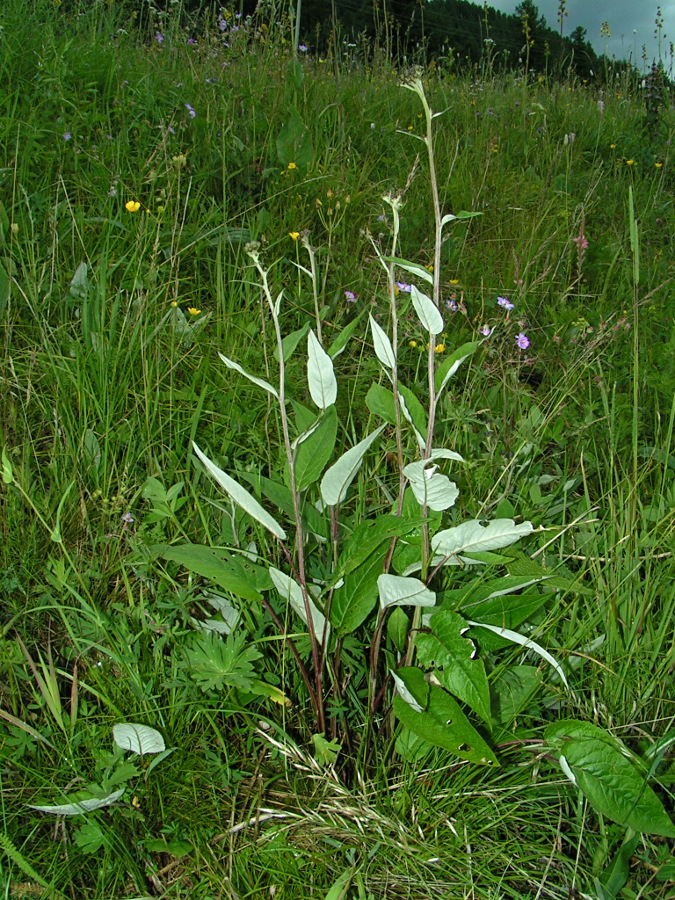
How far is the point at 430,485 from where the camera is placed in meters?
0.98

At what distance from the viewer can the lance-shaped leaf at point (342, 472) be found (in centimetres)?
102

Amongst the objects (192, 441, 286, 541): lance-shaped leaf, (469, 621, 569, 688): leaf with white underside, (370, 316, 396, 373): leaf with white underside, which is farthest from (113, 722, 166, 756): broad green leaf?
(370, 316, 396, 373): leaf with white underside

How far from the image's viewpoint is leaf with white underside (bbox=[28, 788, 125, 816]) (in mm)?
996

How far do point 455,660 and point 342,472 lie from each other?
31 centimetres

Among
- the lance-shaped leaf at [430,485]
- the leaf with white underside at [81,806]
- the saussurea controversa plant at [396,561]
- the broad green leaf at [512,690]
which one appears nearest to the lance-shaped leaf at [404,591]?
the saussurea controversa plant at [396,561]

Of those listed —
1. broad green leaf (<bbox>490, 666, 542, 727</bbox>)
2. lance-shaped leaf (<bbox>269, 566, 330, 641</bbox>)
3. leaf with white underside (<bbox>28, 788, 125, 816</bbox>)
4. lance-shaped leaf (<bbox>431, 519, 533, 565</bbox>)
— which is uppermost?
lance-shaped leaf (<bbox>431, 519, 533, 565</bbox>)

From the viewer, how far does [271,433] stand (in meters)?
1.66

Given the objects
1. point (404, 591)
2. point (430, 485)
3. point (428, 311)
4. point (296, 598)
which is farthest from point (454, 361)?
point (296, 598)

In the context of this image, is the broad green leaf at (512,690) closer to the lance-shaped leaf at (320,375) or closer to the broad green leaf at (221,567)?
the broad green leaf at (221,567)

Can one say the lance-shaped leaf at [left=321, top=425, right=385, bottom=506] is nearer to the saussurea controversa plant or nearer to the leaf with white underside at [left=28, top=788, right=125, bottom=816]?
the saussurea controversa plant

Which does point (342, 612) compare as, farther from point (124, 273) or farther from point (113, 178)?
point (113, 178)

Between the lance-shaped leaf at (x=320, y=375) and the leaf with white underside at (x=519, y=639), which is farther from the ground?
the lance-shaped leaf at (x=320, y=375)

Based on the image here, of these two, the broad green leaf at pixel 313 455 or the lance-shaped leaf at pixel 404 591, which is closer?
the lance-shaped leaf at pixel 404 591

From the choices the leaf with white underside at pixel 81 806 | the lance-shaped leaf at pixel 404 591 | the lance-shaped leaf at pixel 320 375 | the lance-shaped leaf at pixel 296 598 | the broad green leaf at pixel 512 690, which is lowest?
the leaf with white underside at pixel 81 806
